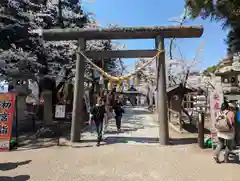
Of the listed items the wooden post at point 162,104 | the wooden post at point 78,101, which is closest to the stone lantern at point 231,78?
the wooden post at point 162,104

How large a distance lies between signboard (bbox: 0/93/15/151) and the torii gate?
7.37 ft

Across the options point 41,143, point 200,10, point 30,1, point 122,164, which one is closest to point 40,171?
point 122,164

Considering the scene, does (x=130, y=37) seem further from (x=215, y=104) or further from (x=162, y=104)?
(x=215, y=104)

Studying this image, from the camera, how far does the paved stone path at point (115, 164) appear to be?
16.4 feet

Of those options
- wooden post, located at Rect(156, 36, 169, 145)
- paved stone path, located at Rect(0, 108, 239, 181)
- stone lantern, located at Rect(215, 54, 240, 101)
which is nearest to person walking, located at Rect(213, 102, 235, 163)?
paved stone path, located at Rect(0, 108, 239, 181)

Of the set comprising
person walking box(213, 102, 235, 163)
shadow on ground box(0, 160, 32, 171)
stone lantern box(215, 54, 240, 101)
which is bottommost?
shadow on ground box(0, 160, 32, 171)

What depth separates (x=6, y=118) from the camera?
306 inches

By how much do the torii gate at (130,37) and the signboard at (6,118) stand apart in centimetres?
225

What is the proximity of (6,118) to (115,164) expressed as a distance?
455 cm

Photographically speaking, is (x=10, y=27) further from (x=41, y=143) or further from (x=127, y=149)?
(x=127, y=149)

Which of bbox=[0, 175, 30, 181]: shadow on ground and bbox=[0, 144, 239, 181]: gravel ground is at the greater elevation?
bbox=[0, 144, 239, 181]: gravel ground

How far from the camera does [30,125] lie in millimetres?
13070

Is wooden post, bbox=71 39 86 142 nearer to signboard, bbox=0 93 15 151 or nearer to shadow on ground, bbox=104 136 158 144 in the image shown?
shadow on ground, bbox=104 136 158 144

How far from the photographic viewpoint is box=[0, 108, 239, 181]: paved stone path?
5.00 metres
